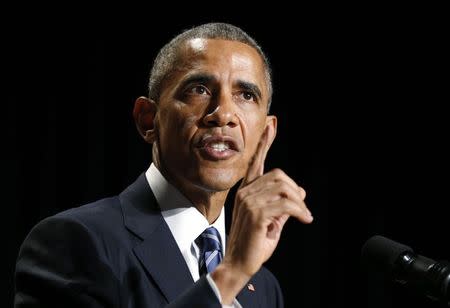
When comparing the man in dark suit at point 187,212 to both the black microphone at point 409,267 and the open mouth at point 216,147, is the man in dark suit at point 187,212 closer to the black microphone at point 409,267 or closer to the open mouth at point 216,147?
the open mouth at point 216,147

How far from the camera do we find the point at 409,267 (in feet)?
4.74

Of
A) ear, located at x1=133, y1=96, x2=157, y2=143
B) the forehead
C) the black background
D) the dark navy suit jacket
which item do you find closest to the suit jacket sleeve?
the dark navy suit jacket

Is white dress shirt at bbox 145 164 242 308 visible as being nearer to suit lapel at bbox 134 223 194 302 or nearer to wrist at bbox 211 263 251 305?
suit lapel at bbox 134 223 194 302

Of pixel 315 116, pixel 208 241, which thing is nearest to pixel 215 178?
pixel 208 241

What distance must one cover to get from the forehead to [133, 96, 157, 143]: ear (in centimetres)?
16

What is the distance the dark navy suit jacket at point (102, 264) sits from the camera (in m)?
1.64

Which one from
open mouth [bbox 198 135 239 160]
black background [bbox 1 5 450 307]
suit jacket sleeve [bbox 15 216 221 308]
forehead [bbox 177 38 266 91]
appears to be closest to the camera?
suit jacket sleeve [bbox 15 216 221 308]

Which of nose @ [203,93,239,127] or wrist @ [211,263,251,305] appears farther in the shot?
nose @ [203,93,239,127]

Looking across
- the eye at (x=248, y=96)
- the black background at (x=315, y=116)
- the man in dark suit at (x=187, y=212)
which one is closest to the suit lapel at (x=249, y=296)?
the man in dark suit at (x=187, y=212)

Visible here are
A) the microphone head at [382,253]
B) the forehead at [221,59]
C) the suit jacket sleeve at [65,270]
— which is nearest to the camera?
the microphone head at [382,253]

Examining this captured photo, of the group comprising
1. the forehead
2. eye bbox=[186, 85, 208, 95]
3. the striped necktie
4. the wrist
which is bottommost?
the striped necktie

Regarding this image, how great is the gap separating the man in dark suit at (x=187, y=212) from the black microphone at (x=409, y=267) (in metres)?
0.17

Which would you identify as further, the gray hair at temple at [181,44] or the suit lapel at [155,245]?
the gray hair at temple at [181,44]

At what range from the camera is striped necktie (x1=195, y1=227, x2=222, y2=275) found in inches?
74.3
